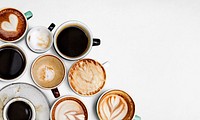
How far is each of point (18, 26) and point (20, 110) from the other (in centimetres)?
31

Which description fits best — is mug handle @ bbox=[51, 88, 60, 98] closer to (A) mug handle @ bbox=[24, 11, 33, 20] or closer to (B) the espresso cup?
(B) the espresso cup

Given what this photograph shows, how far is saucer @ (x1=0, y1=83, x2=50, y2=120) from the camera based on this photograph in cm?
138

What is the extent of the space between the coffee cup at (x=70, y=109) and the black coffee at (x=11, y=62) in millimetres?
192

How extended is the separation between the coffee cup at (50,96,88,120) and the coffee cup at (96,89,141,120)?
7 cm

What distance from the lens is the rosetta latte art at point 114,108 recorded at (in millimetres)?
1467

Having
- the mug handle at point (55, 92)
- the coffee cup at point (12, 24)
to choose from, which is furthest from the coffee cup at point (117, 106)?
the coffee cup at point (12, 24)

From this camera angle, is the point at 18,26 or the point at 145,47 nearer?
the point at 18,26

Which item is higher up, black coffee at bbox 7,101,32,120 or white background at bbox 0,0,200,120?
white background at bbox 0,0,200,120

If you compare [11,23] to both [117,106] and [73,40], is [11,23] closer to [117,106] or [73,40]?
[73,40]

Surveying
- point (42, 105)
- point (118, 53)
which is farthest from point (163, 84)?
point (42, 105)

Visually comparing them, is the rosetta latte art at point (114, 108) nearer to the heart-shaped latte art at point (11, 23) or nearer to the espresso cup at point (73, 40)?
the espresso cup at point (73, 40)

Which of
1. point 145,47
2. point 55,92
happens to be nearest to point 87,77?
point 55,92

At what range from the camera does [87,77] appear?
1.46 meters

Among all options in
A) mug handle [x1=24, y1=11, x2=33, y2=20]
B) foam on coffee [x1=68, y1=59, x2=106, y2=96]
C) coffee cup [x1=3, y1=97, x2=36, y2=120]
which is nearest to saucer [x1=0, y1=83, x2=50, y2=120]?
coffee cup [x1=3, y1=97, x2=36, y2=120]
